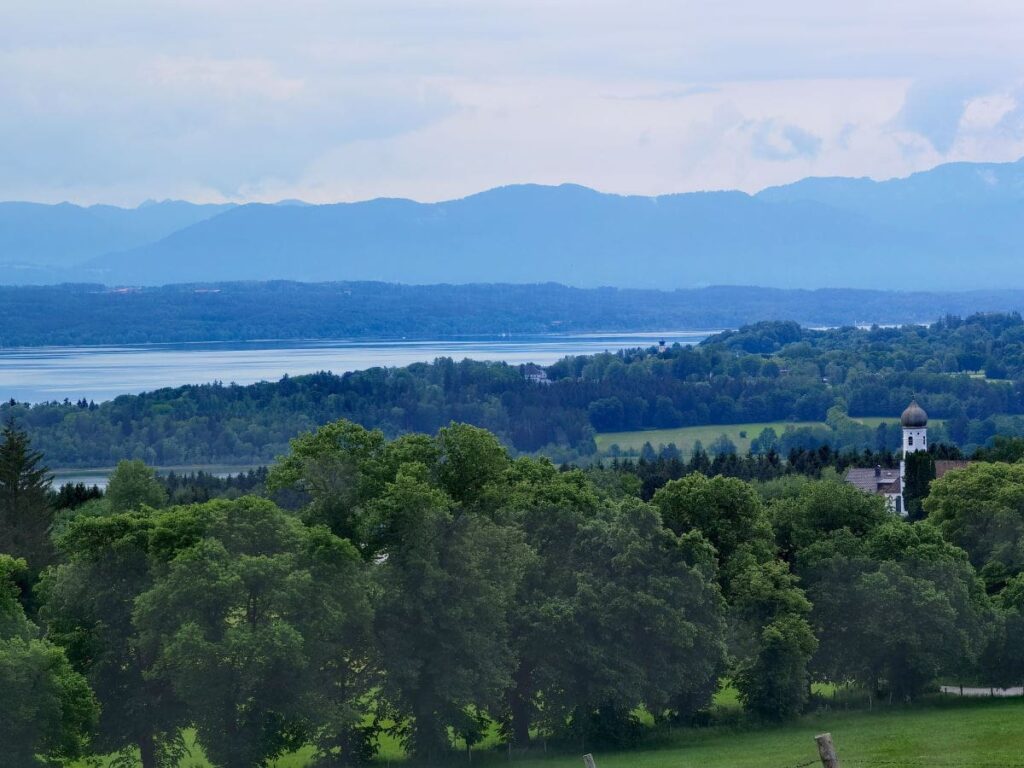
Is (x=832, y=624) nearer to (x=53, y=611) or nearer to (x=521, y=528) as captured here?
(x=521, y=528)

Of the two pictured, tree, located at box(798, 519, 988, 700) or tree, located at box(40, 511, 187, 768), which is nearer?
tree, located at box(40, 511, 187, 768)

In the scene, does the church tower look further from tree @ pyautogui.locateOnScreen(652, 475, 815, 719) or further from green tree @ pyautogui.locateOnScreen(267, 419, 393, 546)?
green tree @ pyautogui.locateOnScreen(267, 419, 393, 546)

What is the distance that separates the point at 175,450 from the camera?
160 metres

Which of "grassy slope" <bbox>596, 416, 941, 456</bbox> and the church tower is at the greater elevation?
the church tower

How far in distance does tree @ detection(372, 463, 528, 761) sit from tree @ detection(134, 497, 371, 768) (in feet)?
3.43

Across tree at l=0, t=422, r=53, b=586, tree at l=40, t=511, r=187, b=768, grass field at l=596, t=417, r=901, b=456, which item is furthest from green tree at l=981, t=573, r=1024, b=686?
grass field at l=596, t=417, r=901, b=456

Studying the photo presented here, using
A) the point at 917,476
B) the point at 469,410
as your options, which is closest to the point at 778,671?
the point at 917,476

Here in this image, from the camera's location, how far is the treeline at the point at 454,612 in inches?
1491

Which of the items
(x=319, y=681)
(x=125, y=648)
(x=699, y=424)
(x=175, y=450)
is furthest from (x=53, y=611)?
(x=699, y=424)

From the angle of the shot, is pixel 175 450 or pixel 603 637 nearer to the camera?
pixel 603 637

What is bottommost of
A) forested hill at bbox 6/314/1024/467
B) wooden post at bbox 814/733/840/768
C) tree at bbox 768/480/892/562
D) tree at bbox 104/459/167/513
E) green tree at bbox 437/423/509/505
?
forested hill at bbox 6/314/1024/467

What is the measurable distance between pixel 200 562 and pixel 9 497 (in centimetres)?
2267

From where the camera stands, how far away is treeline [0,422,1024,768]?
124ft

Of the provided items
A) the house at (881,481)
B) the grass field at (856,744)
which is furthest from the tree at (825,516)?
the house at (881,481)
